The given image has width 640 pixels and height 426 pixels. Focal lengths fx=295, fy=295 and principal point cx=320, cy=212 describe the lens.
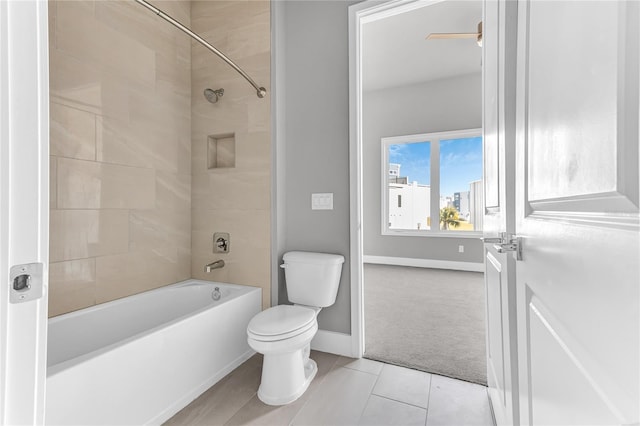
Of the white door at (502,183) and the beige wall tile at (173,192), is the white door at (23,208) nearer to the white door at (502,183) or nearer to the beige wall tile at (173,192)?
the white door at (502,183)

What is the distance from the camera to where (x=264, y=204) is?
2.22m

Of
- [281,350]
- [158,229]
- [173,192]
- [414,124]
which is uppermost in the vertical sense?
[414,124]

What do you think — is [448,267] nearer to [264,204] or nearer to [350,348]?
[350,348]

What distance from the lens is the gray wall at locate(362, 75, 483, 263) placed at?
462 cm

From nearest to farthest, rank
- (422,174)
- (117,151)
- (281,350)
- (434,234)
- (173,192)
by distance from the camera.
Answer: (281,350), (117,151), (173,192), (434,234), (422,174)

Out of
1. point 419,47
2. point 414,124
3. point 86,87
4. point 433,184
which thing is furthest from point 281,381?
point 414,124

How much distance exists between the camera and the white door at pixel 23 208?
518 millimetres

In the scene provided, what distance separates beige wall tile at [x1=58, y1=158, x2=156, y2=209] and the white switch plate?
121 cm

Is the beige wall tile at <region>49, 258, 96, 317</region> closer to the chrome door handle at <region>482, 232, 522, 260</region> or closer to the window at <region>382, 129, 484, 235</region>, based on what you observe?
the chrome door handle at <region>482, 232, 522, 260</region>

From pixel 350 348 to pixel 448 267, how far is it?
3253 mm

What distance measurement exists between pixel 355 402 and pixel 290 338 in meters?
0.50

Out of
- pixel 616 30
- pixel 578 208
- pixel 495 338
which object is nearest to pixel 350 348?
pixel 495 338

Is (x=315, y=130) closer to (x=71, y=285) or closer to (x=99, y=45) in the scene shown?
(x=99, y=45)

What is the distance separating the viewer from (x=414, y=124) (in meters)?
5.03
